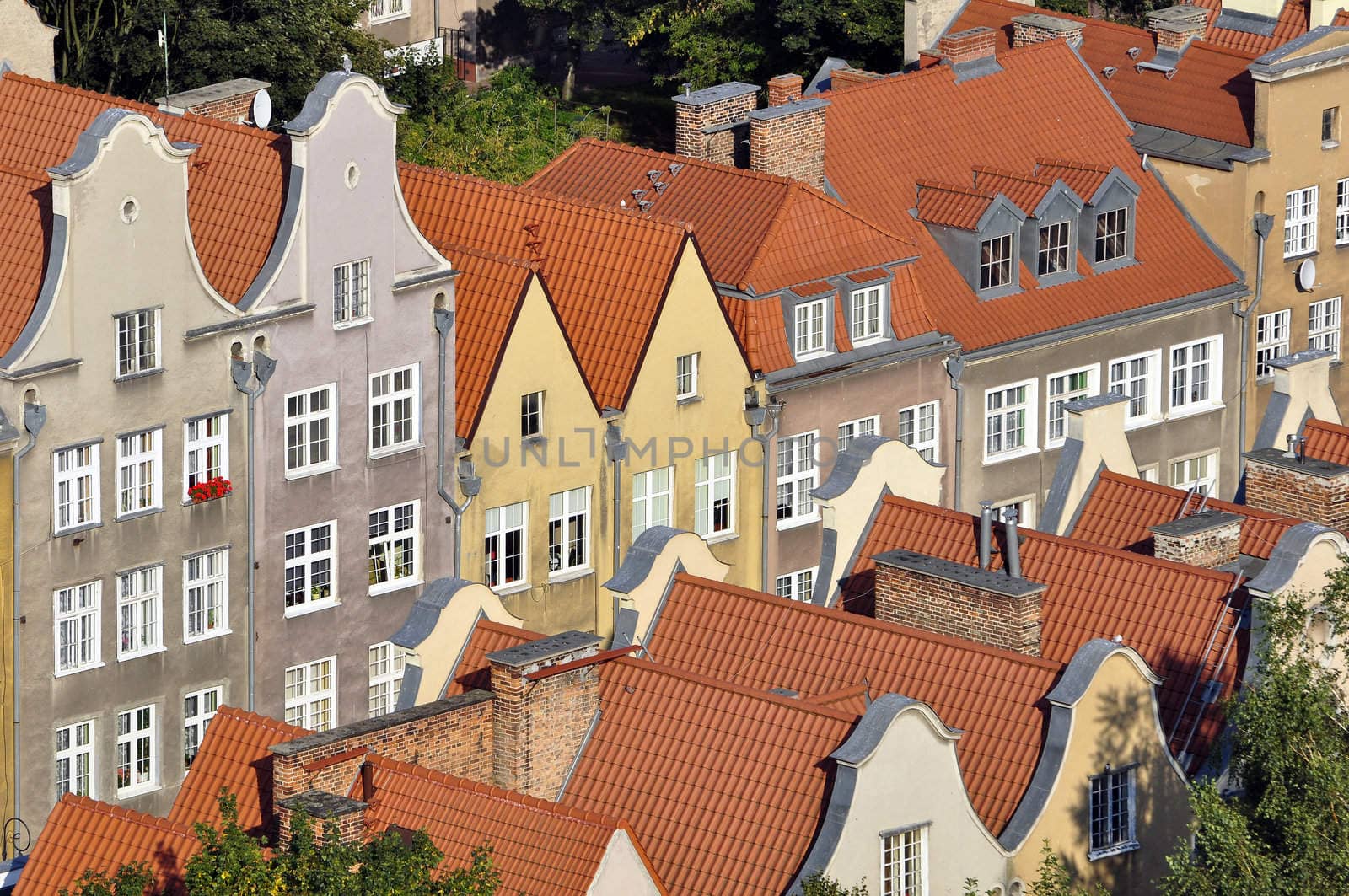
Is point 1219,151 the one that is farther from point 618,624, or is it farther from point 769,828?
point 769,828

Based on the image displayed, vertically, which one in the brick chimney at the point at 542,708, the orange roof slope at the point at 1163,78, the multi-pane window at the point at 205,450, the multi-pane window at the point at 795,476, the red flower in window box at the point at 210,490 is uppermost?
the orange roof slope at the point at 1163,78

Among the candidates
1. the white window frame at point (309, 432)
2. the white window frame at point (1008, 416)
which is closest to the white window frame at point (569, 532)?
the white window frame at point (309, 432)

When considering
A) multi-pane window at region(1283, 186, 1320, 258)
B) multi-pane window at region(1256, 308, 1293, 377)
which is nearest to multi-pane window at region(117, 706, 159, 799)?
multi-pane window at region(1256, 308, 1293, 377)

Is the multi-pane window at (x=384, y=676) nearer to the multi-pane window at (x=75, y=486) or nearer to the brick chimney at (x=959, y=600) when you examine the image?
the multi-pane window at (x=75, y=486)

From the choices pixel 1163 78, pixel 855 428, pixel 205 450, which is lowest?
pixel 205 450

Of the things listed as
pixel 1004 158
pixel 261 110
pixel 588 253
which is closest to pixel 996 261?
pixel 1004 158

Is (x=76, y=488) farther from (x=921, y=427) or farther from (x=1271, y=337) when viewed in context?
(x=1271, y=337)

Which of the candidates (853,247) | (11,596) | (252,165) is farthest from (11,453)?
(853,247)
